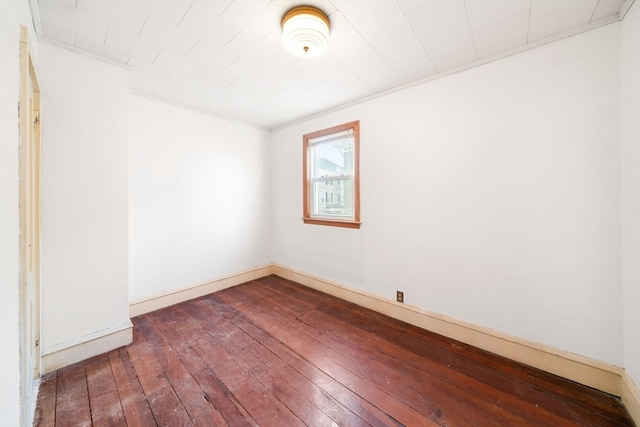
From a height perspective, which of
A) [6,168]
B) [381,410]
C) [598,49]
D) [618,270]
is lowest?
[381,410]

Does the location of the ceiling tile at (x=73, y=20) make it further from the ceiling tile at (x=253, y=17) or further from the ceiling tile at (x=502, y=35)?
the ceiling tile at (x=502, y=35)

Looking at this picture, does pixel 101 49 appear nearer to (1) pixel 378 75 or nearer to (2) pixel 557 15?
(1) pixel 378 75

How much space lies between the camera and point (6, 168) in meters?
0.93

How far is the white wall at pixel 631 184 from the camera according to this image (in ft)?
4.57

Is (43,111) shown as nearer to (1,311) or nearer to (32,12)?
(32,12)

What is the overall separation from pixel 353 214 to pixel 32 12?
3.00 meters

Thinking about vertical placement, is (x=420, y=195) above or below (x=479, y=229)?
above

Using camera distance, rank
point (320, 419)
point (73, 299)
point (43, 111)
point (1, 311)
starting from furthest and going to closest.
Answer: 1. point (73, 299)
2. point (43, 111)
3. point (320, 419)
4. point (1, 311)

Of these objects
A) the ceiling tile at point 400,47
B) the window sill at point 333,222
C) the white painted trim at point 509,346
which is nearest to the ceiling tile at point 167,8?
the ceiling tile at point 400,47

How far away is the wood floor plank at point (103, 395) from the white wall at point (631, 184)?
308cm

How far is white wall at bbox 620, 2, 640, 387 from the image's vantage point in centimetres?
139

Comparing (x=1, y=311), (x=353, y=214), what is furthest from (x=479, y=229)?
(x=1, y=311)

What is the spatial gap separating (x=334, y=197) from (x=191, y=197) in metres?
1.88

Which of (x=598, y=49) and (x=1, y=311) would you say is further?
(x=598, y=49)
